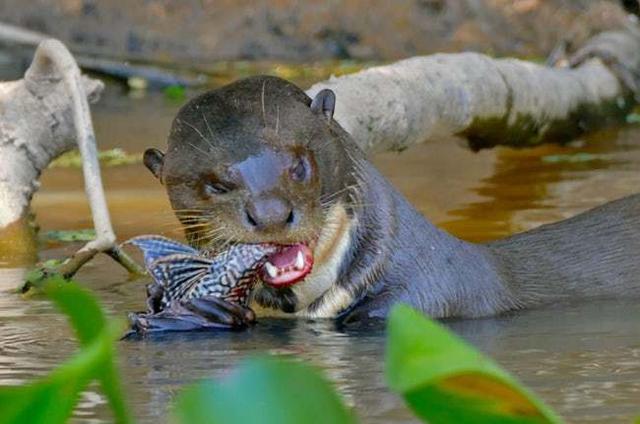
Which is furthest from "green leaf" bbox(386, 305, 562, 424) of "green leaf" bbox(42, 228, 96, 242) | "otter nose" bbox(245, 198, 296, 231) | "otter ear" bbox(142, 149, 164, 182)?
"green leaf" bbox(42, 228, 96, 242)

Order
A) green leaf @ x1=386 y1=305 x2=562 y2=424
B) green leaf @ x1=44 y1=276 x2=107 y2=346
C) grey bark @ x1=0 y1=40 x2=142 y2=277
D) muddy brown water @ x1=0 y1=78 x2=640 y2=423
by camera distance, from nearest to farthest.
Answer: green leaf @ x1=386 y1=305 x2=562 y2=424 < green leaf @ x1=44 y1=276 x2=107 y2=346 < muddy brown water @ x1=0 y1=78 x2=640 y2=423 < grey bark @ x1=0 y1=40 x2=142 y2=277

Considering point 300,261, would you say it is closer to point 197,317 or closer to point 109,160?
point 197,317

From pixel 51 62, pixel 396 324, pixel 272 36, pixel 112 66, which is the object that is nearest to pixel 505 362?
pixel 396 324

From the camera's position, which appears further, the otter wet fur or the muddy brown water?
the otter wet fur

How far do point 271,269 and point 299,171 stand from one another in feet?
0.76

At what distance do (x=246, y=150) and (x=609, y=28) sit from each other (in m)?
5.61

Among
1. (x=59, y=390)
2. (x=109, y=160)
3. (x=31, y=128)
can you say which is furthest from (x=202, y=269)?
(x=109, y=160)

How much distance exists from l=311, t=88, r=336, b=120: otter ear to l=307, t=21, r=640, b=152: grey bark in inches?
36.5

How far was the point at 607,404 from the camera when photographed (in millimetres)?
2502

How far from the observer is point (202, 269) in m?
3.56

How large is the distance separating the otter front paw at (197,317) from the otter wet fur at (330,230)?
0.04ft

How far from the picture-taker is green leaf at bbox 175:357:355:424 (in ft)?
3.15

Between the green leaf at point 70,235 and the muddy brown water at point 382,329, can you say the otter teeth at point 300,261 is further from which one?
the green leaf at point 70,235

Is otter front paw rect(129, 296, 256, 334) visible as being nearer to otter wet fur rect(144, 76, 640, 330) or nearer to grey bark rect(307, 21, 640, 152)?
otter wet fur rect(144, 76, 640, 330)
